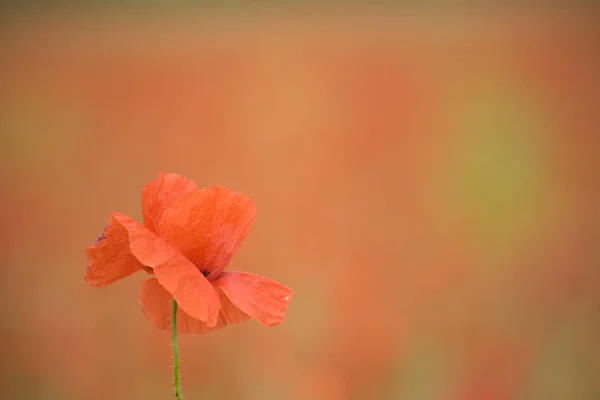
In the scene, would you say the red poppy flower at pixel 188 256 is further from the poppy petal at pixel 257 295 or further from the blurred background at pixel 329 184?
the blurred background at pixel 329 184

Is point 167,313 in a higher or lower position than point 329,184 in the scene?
lower

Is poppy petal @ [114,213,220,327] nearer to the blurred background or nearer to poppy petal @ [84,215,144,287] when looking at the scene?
poppy petal @ [84,215,144,287]

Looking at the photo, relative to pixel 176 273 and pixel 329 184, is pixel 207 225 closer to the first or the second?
pixel 176 273

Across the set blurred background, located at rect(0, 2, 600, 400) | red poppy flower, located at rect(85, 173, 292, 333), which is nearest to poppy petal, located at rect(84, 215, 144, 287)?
red poppy flower, located at rect(85, 173, 292, 333)

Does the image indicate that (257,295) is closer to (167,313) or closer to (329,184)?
(167,313)

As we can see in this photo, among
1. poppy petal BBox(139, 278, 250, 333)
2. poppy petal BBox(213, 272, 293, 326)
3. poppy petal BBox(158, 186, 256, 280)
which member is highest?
poppy petal BBox(158, 186, 256, 280)

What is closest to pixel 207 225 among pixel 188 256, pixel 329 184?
pixel 188 256

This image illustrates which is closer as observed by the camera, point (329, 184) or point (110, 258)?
point (110, 258)
